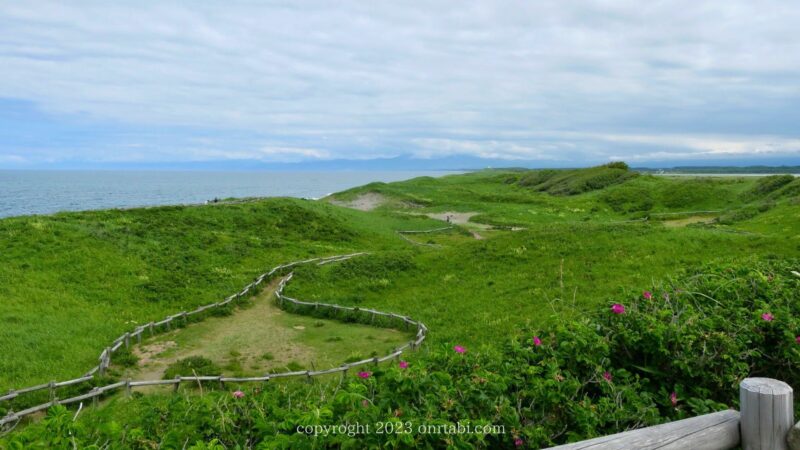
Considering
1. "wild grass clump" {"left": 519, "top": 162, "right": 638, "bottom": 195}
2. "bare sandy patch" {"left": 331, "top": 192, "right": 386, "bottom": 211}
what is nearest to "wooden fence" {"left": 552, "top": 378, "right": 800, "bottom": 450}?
"bare sandy patch" {"left": 331, "top": 192, "right": 386, "bottom": 211}

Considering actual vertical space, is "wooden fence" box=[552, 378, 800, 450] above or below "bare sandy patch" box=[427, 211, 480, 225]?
above

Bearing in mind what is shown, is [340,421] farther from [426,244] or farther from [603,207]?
[603,207]

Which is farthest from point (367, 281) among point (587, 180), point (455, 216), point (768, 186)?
point (587, 180)

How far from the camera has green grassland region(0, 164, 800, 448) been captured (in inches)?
269

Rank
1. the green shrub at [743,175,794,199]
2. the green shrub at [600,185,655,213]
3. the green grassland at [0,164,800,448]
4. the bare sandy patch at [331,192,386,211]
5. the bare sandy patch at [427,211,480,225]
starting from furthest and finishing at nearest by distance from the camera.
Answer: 1. the bare sandy patch at [331,192,386,211]
2. the green shrub at [600,185,655,213]
3. the bare sandy patch at [427,211,480,225]
4. the green shrub at [743,175,794,199]
5. the green grassland at [0,164,800,448]

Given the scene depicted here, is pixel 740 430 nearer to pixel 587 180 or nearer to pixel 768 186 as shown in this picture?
pixel 768 186

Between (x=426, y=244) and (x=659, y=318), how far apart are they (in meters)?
33.4

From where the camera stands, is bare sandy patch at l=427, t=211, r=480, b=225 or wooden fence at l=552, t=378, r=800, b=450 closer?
wooden fence at l=552, t=378, r=800, b=450

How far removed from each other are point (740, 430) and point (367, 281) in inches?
854

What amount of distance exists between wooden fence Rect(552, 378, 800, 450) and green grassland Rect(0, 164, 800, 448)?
1234 mm

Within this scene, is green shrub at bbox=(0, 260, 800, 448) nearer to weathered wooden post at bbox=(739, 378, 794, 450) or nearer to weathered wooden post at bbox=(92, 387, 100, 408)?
weathered wooden post at bbox=(739, 378, 794, 450)

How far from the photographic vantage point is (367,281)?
26.5 meters

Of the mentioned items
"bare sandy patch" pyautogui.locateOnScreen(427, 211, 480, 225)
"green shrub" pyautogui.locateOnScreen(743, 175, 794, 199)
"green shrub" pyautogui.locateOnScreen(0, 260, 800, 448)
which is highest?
"green shrub" pyautogui.locateOnScreen(743, 175, 794, 199)

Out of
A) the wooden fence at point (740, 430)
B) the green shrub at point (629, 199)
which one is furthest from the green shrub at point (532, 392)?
the green shrub at point (629, 199)
